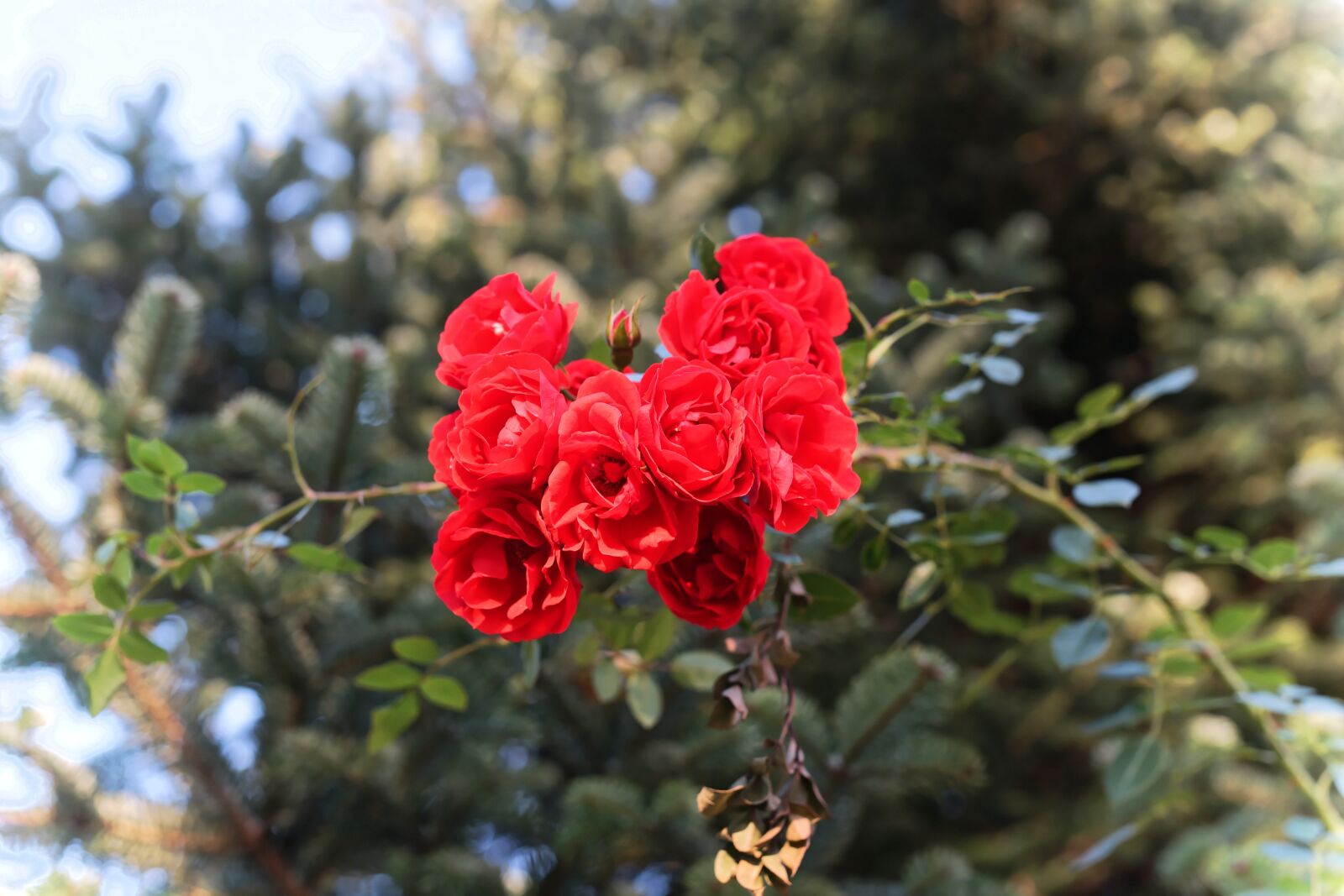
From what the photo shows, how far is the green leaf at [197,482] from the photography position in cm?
46

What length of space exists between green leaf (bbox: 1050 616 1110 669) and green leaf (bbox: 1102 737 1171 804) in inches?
3.3

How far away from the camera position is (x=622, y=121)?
1900 mm

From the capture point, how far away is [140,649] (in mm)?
452

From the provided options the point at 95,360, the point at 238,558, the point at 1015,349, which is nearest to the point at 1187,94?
the point at 1015,349

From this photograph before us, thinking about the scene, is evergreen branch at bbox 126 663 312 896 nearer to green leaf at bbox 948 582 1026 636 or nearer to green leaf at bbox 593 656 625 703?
green leaf at bbox 593 656 625 703

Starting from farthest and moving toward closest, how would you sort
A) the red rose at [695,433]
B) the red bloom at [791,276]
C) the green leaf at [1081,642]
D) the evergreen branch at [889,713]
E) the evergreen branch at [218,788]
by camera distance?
the evergreen branch at [218,788] → the evergreen branch at [889,713] → the green leaf at [1081,642] → the red bloom at [791,276] → the red rose at [695,433]

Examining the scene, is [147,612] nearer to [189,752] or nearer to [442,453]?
[442,453]

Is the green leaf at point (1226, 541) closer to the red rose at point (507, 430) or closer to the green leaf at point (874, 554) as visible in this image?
the green leaf at point (874, 554)

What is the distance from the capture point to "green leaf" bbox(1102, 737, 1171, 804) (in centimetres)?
54

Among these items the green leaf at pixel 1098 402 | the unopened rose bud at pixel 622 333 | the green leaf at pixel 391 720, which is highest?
the unopened rose bud at pixel 622 333

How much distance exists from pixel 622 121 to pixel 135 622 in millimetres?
1641

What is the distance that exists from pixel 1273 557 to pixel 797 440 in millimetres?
391

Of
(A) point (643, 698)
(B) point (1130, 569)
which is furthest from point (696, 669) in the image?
(B) point (1130, 569)

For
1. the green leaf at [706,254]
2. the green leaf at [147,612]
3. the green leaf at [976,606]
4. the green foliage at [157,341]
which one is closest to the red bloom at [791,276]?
the green leaf at [706,254]
